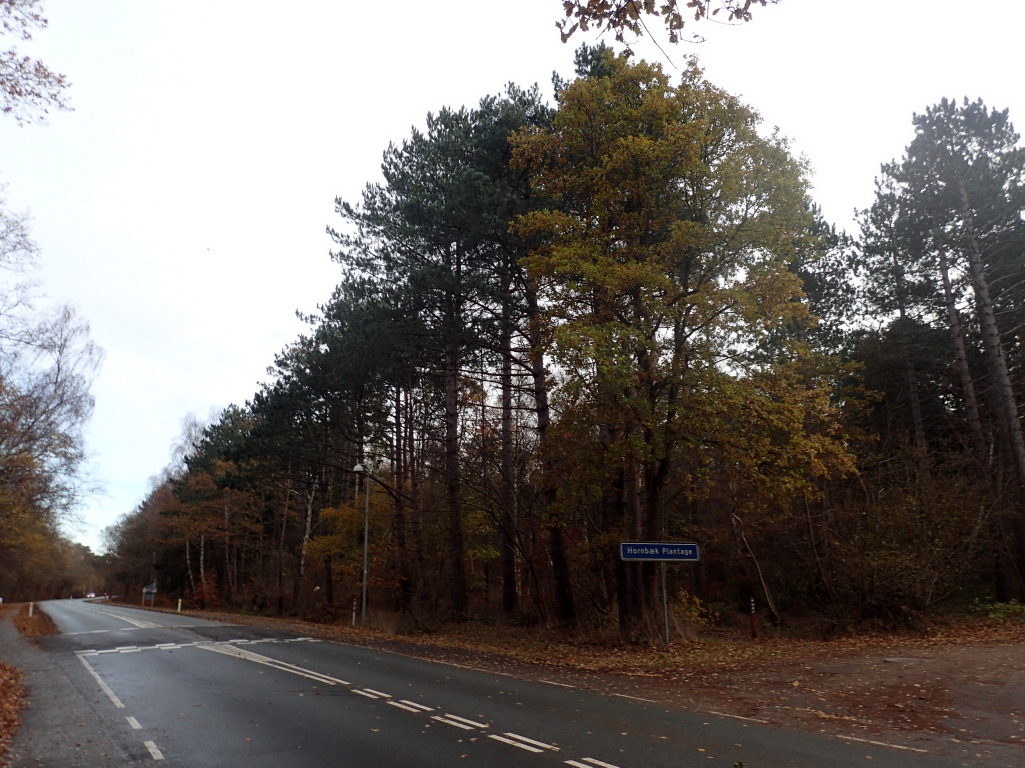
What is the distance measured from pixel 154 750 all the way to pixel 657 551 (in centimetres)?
1137

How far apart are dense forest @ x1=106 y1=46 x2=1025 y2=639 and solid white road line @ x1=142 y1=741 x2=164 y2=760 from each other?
32.3 ft

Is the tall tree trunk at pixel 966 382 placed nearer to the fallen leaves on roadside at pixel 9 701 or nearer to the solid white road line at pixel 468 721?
the solid white road line at pixel 468 721

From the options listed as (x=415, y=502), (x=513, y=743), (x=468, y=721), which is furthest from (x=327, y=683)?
(x=415, y=502)

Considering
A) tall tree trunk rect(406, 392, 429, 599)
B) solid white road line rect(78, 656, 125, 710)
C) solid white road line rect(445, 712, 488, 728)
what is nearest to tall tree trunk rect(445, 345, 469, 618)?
tall tree trunk rect(406, 392, 429, 599)

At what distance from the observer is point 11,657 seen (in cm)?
1858

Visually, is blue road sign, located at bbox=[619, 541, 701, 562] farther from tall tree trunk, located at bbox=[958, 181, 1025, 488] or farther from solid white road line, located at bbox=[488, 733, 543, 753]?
tall tree trunk, located at bbox=[958, 181, 1025, 488]

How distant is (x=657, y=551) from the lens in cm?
1655

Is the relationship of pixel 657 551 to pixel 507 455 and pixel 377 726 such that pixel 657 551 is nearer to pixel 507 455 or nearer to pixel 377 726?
pixel 507 455

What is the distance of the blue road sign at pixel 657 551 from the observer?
1639cm

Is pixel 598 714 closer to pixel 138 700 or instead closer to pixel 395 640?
pixel 138 700

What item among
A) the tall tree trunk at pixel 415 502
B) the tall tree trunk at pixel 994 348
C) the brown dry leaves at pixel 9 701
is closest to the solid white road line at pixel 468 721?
the brown dry leaves at pixel 9 701

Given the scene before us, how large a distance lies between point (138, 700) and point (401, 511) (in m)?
18.8

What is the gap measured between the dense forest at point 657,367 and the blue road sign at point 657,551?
720 millimetres

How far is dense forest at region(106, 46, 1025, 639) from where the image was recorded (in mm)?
15977
